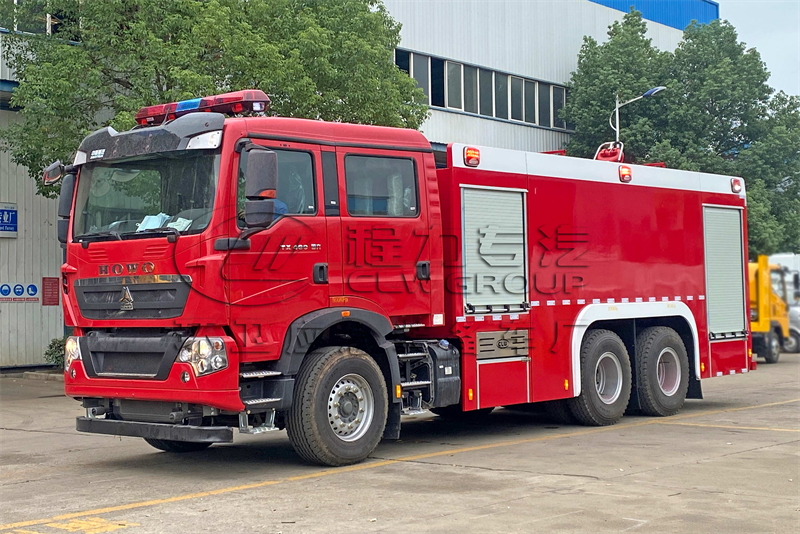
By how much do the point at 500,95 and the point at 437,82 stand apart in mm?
3473

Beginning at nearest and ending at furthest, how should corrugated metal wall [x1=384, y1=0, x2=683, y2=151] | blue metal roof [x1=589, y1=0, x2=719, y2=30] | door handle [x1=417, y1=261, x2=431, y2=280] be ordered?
1. door handle [x1=417, y1=261, x2=431, y2=280]
2. corrugated metal wall [x1=384, y1=0, x2=683, y2=151]
3. blue metal roof [x1=589, y1=0, x2=719, y2=30]

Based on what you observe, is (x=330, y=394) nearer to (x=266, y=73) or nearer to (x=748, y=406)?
(x=748, y=406)

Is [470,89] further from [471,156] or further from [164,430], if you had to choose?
[164,430]

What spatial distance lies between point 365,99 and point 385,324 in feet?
37.0

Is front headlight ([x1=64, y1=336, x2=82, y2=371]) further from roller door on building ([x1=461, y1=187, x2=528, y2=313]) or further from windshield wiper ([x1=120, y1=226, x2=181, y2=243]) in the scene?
roller door on building ([x1=461, y1=187, x2=528, y2=313])

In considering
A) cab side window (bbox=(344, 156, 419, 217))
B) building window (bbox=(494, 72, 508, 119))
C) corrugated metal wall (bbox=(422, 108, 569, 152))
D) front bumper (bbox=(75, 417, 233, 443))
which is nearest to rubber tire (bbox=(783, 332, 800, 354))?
corrugated metal wall (bbox=(422, 108, 569, 152))

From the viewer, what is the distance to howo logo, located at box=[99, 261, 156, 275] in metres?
8.97

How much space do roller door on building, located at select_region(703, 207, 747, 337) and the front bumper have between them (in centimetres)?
821

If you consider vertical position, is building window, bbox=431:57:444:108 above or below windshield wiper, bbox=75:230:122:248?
above

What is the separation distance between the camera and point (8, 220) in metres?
22.5

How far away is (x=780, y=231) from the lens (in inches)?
512

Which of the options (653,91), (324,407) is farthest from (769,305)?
(653,91)

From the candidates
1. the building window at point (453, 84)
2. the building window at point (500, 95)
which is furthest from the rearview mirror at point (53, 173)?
the building window at point (500, 95)

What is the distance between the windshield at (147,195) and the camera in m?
8.91
